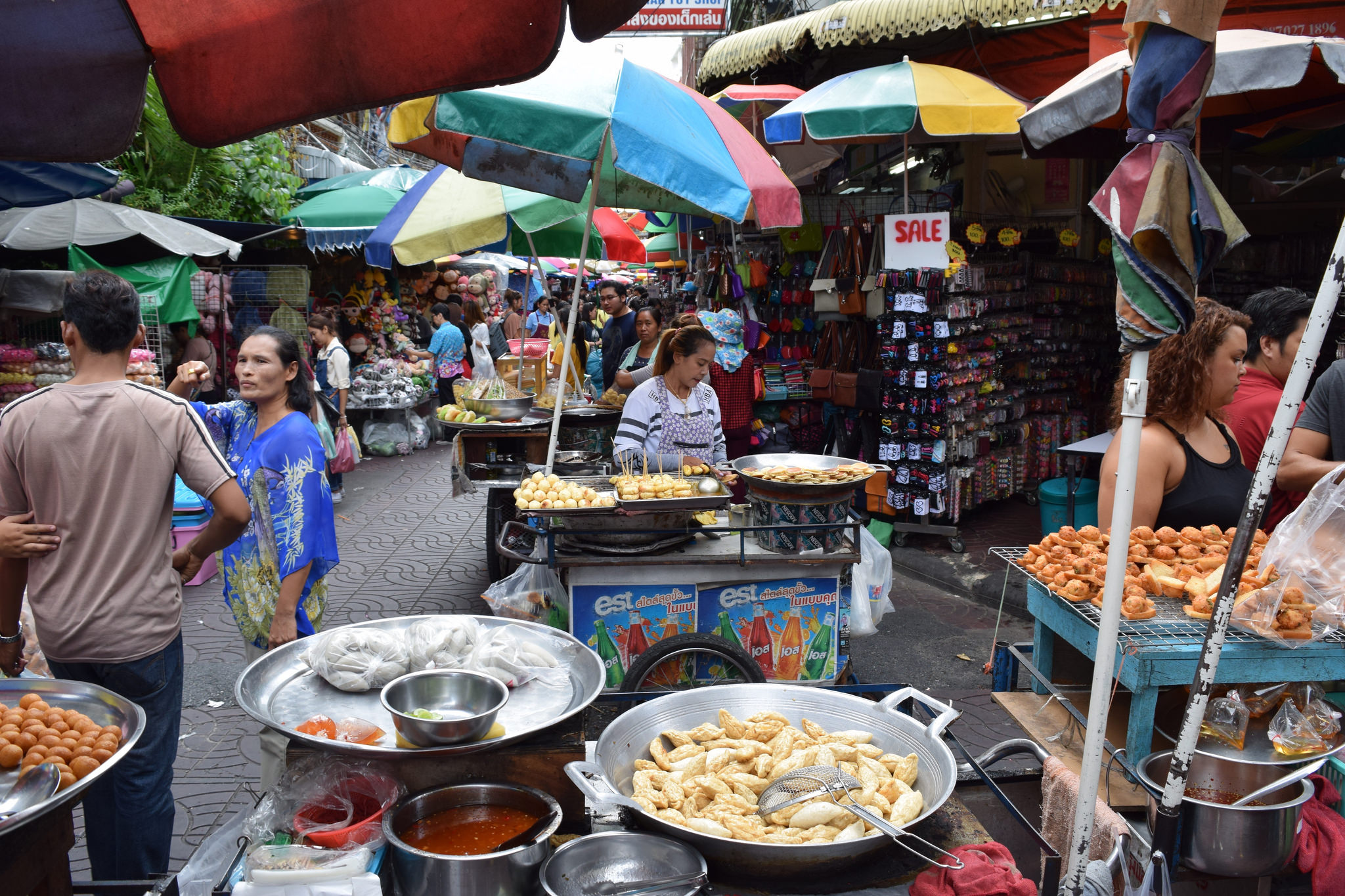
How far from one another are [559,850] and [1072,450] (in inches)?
221

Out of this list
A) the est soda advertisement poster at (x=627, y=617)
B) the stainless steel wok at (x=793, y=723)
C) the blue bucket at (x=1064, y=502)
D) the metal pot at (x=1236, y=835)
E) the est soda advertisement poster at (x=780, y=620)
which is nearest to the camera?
the stainless steel wok at (x=793, y=723)

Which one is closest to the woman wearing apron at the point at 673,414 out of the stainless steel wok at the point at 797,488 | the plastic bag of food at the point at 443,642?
the stainless steel wok at the point at 797,488

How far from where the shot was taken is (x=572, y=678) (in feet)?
8.75

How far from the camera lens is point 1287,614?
109 inches

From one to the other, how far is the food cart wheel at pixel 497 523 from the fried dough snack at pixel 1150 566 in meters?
4.67

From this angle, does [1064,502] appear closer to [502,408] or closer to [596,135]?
[502,408]

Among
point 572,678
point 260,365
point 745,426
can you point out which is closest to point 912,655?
point 745,426

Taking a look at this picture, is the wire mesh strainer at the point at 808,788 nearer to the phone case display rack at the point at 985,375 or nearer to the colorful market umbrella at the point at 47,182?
the phone case display rack at the point at 985,375

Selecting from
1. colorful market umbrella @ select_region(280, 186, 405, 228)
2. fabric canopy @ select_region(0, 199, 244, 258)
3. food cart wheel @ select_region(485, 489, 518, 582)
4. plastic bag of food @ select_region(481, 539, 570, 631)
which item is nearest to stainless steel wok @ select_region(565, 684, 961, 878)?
plastic bag of food @ select_region(481, 539, 570, 631)

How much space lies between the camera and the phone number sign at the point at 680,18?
7.92 metres

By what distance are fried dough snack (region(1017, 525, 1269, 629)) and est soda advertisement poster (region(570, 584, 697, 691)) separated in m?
1.82

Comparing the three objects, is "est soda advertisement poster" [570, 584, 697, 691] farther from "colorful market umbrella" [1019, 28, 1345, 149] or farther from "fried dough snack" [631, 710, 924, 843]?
"colorful market umbrella" [1019, 28, 1345, 149]

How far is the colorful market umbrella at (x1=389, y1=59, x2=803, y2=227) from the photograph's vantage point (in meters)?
4.46

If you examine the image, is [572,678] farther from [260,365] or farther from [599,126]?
[599,126]
